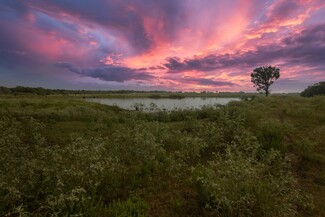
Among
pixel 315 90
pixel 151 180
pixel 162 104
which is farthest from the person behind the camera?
pixel 315 90

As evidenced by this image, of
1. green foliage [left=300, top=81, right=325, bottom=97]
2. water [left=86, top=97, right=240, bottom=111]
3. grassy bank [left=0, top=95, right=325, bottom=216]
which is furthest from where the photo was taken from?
green foliage [left=300, top=81, right=325, bottom=97]

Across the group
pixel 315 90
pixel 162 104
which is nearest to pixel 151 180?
pixel 162 104

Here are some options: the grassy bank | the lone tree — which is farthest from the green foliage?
the grassy bank

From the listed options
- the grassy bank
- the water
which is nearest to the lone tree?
the water

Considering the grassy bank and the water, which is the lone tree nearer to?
the water

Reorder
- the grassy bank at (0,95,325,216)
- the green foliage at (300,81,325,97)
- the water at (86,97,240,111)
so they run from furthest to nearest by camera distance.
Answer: the green foliage at (300,81,325,97) → the water at (86,97,240,111) → the grassy bank at (0,95,325,216)

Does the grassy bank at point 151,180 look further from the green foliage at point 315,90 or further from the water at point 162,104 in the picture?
the green foliage at point 315,90

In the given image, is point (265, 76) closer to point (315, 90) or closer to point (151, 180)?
point (315, 90)

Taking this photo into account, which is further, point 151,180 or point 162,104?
point 162,104

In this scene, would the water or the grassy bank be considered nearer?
the grassy bank

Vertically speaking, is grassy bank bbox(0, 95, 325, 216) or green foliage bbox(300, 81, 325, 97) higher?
green foliage bbox(300, 81, 325, 97)

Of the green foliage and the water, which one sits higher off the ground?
the green foliage

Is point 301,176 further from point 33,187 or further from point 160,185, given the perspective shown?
point 33,187

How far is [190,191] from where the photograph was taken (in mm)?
7980
